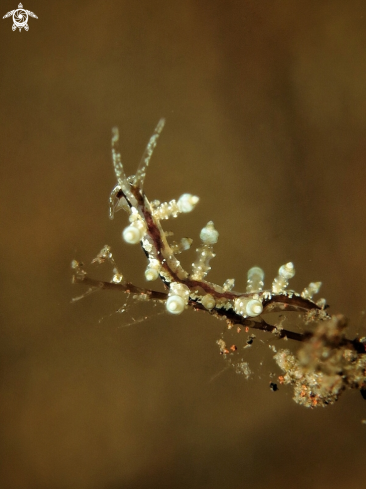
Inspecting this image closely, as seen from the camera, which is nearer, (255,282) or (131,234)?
(131,234)

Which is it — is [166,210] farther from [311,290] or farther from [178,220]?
[311,290]

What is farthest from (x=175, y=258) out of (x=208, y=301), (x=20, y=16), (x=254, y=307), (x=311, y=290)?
(x=20, y=16)

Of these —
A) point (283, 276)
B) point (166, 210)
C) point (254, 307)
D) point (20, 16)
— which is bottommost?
point (254, 307)

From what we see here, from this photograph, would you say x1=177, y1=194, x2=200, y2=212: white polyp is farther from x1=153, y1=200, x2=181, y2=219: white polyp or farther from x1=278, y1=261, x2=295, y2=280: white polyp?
x1=278, y1=261, x2=295, y2=280: white polyp

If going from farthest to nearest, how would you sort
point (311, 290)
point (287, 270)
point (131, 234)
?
point (311, 290) < point (287, 270) < point (131, 234)

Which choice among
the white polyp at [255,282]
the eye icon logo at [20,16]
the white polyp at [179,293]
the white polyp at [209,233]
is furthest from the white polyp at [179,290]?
the eye icon logo at [20,16]

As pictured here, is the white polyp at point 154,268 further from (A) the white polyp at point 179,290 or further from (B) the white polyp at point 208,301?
(B) the white polyp at point 208,301

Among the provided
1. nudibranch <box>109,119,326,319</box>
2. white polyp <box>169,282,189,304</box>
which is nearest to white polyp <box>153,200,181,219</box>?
nudibranch <box>109,119,326,319</box>
